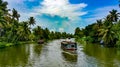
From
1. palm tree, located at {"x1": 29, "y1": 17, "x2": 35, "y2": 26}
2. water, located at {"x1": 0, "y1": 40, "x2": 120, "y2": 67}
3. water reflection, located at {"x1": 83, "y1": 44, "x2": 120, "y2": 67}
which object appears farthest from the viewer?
palm tree, located at {"x1": 29, "y1": 17, "x2": 35, "y2": 26}

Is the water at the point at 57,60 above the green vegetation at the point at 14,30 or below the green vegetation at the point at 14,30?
below

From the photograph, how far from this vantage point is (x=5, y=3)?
283 feet

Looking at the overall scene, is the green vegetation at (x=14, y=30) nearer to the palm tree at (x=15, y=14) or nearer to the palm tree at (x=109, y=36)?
the palm tree at (x=15, y=14)

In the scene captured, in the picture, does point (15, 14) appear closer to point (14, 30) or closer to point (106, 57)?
point (14, 30)

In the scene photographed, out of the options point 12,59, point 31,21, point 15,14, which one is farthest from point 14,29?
point 12,59

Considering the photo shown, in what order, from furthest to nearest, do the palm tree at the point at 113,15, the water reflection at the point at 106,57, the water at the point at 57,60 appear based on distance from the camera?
1. the palm tree at the point at 113,15
2. the water reflection at the point at 106,57
3. the water at the point at 57,60

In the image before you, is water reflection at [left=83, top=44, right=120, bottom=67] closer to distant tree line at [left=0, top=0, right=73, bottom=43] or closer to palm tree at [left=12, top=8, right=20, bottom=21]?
distant tree line at [left=0, top=0, right=73, bottom=43]

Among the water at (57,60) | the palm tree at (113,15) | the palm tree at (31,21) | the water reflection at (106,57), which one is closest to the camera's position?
the water at (57,60)

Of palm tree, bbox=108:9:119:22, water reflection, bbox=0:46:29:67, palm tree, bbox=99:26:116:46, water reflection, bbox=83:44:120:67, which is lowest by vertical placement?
water reflection, bbox=83:44:120:67

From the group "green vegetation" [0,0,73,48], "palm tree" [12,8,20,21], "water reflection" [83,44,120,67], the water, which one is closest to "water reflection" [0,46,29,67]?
the water

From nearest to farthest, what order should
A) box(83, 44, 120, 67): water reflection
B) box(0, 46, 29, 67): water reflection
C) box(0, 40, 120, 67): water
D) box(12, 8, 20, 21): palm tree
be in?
box(0, 46, 29, 67): water reflection
box(0, 40, 120, 67): water
box(83, 44, 120, 67): water reflection
box(12, 8, 20, 21): palm tree

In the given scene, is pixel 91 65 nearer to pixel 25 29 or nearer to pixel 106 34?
pixel 106 34

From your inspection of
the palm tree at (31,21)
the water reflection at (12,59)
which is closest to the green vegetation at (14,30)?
the palm tree at (31,21)

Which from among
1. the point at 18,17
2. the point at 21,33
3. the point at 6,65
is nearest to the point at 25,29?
the point at 21,33
